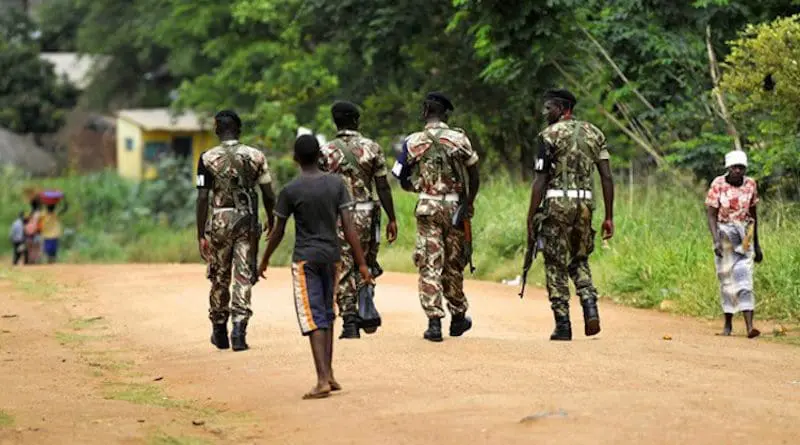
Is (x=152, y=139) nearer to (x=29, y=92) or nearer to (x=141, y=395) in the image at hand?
(x=29, y=92)

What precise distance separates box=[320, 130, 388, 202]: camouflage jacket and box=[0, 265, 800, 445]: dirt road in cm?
120

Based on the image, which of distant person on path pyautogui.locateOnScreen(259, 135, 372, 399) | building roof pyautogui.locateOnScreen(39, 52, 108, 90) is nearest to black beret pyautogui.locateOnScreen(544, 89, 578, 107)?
distant person on path pyautogui.locateOnScreen(259, 135, 372, 399)

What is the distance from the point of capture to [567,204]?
13078mm

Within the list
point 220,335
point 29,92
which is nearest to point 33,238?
point 220,335

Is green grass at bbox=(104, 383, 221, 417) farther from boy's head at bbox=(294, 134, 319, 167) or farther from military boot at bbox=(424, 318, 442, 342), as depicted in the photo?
military boot at bbox=(424, 318, 442, 342)

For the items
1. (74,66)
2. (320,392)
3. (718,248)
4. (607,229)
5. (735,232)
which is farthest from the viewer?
(74,66)

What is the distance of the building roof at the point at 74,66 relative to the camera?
6106cm

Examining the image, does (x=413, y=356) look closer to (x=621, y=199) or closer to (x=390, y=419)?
(x=390, y=419)

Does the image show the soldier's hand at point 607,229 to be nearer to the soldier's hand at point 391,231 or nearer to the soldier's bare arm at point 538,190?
the soldier's bare arm at point 538,190

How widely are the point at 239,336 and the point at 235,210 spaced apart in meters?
1.01

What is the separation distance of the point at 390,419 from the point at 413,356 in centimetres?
256

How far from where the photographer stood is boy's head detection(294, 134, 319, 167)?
35.3 ft

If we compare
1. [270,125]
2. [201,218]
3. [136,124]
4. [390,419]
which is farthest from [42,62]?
[390,419]

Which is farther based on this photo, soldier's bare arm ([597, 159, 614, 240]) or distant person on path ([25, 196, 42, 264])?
distant person on path ([25, 196, 42, 264])
